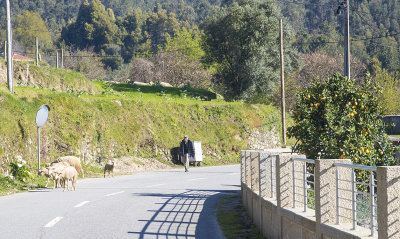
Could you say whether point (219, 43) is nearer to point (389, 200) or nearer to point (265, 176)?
point (265, 176)

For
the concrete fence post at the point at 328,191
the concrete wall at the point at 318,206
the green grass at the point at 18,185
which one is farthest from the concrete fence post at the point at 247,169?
the green grass at the point at 18,185

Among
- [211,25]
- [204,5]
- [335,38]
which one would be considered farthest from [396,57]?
[204,5]

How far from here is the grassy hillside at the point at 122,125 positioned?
2627 cm

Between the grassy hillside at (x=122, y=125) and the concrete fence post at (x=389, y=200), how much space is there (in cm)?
1990

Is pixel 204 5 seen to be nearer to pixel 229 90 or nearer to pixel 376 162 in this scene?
pixel 229 90

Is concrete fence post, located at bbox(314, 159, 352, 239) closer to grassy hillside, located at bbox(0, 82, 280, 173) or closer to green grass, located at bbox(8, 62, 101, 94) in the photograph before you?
grassy hillside, located at bbox(0, 82, 280, 173)

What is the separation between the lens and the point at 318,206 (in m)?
7.48

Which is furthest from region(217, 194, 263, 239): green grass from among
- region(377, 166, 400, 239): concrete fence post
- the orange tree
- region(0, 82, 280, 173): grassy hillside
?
region(0, 82, 280, 173): grassy hillside

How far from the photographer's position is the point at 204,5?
521ft

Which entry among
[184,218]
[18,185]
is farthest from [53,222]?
[18,185]

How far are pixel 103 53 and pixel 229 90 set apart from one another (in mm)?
67290

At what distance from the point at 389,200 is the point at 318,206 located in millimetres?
2078

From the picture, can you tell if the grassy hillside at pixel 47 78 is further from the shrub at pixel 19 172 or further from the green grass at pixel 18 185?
the shrub at pixel 19 172

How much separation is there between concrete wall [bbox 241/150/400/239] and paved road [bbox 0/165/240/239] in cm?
120
